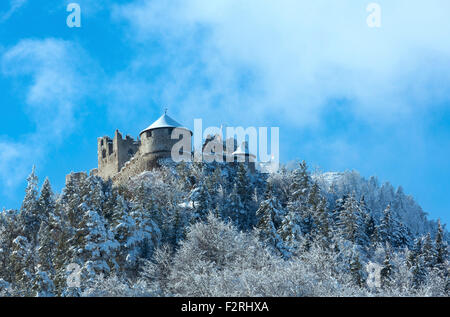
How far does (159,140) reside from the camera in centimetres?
6900

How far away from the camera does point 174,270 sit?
129ft

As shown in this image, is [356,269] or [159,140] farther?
[159,140]

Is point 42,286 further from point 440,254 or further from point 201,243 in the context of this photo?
point 440,254

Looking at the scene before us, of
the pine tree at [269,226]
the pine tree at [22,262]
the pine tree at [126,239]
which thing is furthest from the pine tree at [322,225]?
the pine tree at [22,262]

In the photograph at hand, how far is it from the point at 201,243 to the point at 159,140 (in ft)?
86.0

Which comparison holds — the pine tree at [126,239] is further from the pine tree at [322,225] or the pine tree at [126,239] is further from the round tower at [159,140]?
the round tower at [159,140]

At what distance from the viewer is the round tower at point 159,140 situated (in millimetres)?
69062

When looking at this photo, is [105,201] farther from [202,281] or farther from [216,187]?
[202,281]

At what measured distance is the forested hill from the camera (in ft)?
108

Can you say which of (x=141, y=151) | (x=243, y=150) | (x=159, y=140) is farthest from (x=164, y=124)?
(x=243, y=150)

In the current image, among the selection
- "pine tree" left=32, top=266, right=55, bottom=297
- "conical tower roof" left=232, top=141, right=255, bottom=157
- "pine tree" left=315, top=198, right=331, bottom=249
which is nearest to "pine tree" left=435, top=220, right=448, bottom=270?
"pine tree" left=315, top=198, right=331, bottom=249
